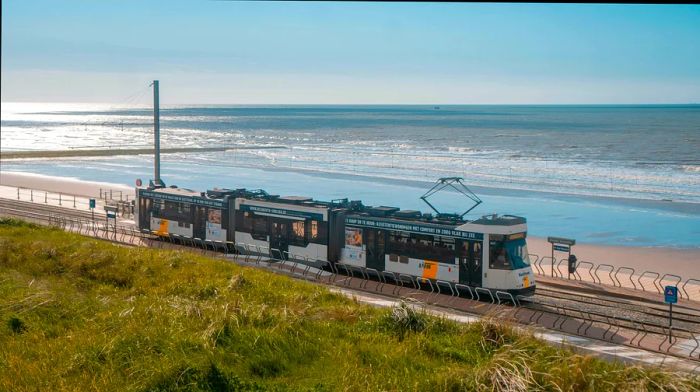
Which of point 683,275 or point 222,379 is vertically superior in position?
point 222,379

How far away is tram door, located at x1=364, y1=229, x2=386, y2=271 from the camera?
80.2ft

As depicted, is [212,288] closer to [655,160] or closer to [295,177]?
[295,177]

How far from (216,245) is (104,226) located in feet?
29.1

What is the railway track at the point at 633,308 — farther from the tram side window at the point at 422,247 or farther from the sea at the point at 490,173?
the sea at the point at 490,173

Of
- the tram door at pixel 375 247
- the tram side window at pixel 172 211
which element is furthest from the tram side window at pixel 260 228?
the tram door at pixel 375 247

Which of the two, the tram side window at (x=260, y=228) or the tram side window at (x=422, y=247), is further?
the tram side window at (x=260, y=228)

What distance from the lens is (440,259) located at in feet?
75.2

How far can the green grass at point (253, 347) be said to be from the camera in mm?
9852

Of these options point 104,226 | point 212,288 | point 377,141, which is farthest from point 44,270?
point 377,141

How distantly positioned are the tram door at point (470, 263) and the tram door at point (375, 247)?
290 cm

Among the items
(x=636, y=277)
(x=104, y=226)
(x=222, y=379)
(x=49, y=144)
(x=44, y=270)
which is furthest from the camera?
(x=49, y=144)

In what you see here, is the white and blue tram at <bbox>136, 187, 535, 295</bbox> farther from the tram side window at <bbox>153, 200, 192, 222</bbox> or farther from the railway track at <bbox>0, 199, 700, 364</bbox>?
the railway track at <bbox>0, 199, 700, 364</bbox>

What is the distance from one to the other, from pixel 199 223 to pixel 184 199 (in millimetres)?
1271

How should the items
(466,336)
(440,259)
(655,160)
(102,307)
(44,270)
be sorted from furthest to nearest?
(655,160) < (440,259) < (44,270) < (102,307) < (466,336)
